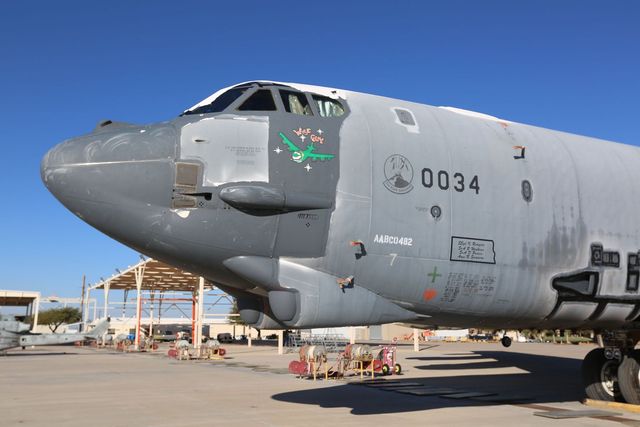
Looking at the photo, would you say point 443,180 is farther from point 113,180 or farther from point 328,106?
point 113,180

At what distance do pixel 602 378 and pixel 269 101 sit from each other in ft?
32.1

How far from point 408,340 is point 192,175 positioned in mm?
61987

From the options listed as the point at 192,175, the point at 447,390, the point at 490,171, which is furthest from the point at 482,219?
the point at 447,390

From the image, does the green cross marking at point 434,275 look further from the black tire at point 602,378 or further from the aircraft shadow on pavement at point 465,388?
the black tire at point 602,378

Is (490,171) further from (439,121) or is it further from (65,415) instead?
(65,415)

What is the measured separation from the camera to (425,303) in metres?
9.10

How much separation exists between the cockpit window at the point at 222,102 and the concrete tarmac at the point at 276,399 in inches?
226

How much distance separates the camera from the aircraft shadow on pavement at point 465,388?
1334 centimetres

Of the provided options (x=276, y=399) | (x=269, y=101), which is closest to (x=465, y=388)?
(x=276, y=399)

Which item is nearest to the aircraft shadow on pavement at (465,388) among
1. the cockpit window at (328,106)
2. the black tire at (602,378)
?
the black tire at (602,378)

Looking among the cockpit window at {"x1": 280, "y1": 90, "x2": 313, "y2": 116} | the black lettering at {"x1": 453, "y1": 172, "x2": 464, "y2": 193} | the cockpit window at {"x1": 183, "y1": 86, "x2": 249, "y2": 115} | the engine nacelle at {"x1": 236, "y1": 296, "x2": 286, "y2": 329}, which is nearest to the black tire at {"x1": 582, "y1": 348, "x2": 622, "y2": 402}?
the black lettering at {"x1": 453, "y1": 172, "x2": 464, "y2": 193}

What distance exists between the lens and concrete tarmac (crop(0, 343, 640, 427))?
11.2 metres

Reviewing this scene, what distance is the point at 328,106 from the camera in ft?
29.6

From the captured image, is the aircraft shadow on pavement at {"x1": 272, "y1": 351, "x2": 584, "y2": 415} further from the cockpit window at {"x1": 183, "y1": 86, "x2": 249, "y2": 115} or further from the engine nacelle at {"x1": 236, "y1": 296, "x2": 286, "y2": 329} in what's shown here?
the cockpit window at {"x1": 183, "y1": 86, "x2": 249, "y2": 115}
